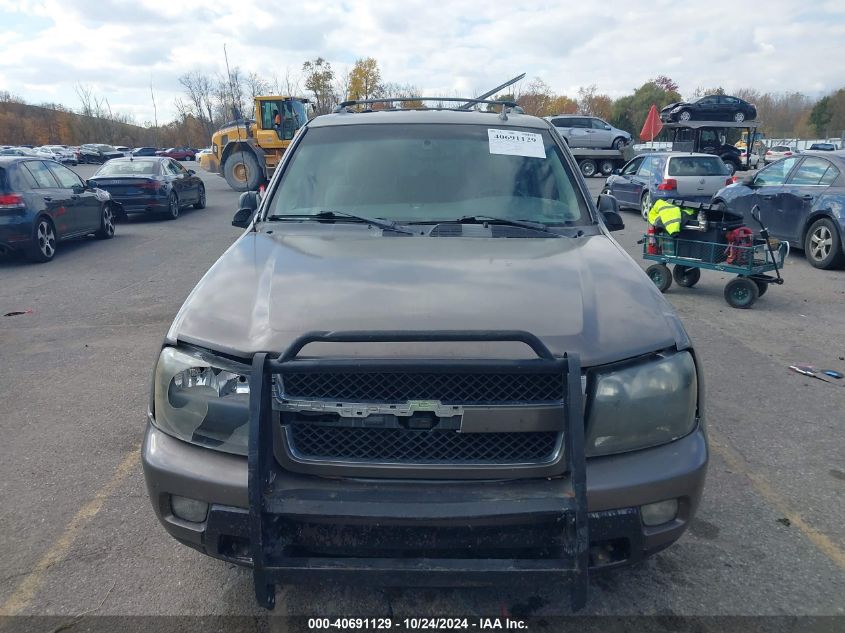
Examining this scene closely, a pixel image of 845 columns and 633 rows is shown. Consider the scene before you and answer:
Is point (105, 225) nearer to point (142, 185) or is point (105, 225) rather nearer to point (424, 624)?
point (142, 185)

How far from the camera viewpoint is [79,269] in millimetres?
10203

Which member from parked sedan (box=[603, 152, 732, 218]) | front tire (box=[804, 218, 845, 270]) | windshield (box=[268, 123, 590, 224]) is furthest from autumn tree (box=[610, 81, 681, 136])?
windshield (box=[268, 123, 590, 224])

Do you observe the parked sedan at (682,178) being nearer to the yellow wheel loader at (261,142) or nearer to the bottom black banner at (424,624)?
the yellow wheel loader at (261,142)

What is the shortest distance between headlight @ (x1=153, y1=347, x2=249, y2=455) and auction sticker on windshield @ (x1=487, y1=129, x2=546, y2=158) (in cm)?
215

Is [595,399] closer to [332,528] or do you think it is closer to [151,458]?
[332,528]

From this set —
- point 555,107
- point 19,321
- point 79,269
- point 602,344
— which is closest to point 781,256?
→ point 602,344

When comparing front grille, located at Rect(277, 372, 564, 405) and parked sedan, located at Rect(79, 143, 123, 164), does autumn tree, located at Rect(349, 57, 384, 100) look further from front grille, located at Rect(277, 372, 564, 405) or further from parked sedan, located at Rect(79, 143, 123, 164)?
front grille, located at Rect(277, 372, 564, 405)

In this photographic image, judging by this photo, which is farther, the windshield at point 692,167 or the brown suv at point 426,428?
the windshield at point 692,167

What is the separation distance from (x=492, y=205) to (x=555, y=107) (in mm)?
69949

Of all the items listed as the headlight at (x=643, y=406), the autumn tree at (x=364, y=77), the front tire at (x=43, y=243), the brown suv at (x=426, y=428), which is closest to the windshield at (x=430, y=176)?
the brown suv at (x=426, y=428)

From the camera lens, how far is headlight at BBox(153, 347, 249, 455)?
7.34ft

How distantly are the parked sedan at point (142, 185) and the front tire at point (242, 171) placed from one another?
18.2ft

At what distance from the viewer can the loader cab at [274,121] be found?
22656mm

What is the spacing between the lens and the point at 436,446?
84.9 inches
